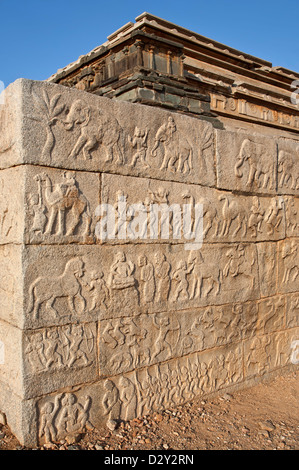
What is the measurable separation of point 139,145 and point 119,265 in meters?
1.04

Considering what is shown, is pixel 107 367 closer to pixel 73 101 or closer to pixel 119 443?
pixel 119 443

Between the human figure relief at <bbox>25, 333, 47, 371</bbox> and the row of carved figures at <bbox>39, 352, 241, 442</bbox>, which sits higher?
the human figure relief at <bbox>25, 333, 47, 371</bbox>

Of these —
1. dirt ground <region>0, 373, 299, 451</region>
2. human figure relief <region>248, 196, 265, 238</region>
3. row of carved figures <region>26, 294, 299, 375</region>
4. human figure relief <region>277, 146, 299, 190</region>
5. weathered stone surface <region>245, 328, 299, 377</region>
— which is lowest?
dirt ground <region>0, 373, 299, 451</region>

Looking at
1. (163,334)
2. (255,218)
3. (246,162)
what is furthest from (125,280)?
(246,162)

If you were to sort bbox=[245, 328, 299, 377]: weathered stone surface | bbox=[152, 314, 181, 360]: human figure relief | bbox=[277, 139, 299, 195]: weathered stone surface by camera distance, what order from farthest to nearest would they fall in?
bbox=[277, 139, 299, 195]: weathered stone surface → bbox=[245, 328, 299, 377]: weathered stone surface → bbox=[152, 314, 181, 360]: human figure relief

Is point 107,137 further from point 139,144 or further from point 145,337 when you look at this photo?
point 145,337

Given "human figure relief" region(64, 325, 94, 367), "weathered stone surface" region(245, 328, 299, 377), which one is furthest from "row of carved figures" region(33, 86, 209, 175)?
"weathered stone surface" region(245, 328, 299, 377)

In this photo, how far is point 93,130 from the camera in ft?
10.7

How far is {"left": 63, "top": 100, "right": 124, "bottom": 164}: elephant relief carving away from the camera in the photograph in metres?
3.17

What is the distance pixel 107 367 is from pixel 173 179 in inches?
68.3

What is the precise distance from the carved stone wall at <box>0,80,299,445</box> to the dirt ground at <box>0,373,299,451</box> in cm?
10

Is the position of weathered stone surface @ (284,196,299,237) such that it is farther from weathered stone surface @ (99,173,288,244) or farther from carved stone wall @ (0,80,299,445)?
carved stone wall @ (0,80,299,445)
